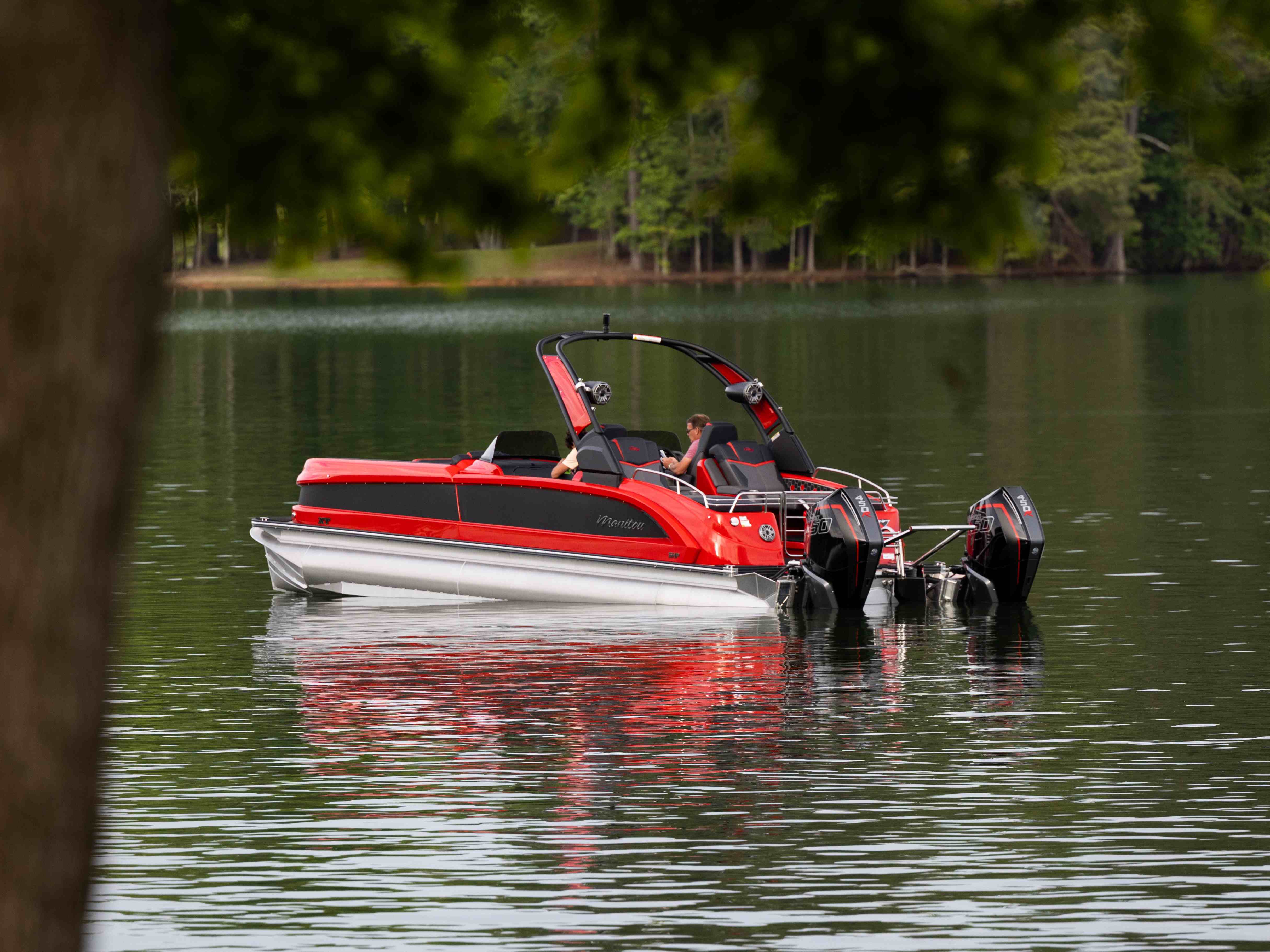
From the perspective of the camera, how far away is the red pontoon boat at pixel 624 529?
19.5 meters

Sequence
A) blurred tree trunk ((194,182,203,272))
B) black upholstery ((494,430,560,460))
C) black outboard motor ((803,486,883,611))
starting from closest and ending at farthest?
blurred tree trunk ((194,182,203,272)) → black outboard motor ((803,486,883,611)) → black upholstery ((494,430,560,460))

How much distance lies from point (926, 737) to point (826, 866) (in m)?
3.49

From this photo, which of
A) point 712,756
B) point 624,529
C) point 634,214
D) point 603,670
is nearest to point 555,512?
point 624,529

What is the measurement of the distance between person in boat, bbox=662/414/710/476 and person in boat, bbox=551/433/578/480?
1.01 metres

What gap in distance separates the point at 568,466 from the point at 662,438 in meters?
2.05

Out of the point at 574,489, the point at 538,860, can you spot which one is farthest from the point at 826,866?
the point at 574,489

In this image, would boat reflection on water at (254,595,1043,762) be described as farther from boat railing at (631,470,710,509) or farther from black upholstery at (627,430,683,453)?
black upholstery at (627,430,683,453)

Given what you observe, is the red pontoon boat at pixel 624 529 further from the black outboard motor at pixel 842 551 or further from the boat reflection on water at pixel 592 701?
the boat reflection on water at pixel 592 701

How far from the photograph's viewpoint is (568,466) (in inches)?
786

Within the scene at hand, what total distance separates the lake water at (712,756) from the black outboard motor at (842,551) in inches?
22.2

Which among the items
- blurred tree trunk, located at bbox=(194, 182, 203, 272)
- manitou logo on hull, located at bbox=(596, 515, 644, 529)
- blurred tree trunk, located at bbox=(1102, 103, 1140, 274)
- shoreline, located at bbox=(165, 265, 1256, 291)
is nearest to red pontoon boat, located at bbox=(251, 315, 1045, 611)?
manitou logo on hull, located at bbox=(596, 515, 644, 529)

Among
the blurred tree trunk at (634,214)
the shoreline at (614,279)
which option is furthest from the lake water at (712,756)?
the blurred tree trunk at (634,214)

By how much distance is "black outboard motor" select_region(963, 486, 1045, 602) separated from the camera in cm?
1966

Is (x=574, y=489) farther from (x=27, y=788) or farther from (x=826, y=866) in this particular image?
(x=27, y=788)
